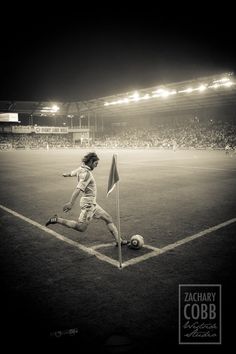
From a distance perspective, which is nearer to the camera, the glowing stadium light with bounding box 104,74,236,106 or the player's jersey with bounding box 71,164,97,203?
the player's jersey with bounding box 71,164,97,203

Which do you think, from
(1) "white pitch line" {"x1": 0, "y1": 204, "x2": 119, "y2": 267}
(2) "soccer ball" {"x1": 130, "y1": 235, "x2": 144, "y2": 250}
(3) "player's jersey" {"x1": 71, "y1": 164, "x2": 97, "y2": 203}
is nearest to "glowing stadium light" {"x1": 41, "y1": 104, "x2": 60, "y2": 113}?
(1) "white pitch line" {"x1": 0, "y1": 204, "x2": 119, "y2": 267}

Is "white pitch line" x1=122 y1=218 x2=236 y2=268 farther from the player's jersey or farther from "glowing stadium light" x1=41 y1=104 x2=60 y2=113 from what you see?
"glowing stadium light" x1=41 y1=104 x2=60 y2=113

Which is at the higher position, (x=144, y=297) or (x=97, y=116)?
(x=97, y=116)

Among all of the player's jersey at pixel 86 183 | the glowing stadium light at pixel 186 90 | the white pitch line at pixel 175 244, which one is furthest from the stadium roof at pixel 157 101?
the player's jersey at pixel 86 183

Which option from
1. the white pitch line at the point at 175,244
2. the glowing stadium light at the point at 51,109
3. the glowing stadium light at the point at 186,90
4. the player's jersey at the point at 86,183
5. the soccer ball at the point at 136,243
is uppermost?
the glowing stadium light at the point at 51,109

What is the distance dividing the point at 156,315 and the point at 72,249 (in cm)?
259

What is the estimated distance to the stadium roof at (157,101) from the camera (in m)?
33.1

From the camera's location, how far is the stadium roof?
33062mm

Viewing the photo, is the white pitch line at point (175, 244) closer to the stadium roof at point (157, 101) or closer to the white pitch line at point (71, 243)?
the white pitch line at point (71, 243)

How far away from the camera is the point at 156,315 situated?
3576 millimetres

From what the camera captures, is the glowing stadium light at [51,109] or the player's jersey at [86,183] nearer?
the player's jersey at [86,183]

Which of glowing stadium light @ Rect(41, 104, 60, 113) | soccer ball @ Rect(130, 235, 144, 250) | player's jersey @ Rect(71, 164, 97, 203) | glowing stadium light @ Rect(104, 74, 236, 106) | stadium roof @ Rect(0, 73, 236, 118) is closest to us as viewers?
player's jersey @ Rect(71, 164, 97, 203)

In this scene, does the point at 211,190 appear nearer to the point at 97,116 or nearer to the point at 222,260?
the point at 222,260

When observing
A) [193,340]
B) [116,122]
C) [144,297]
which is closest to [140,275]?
[144,297]
